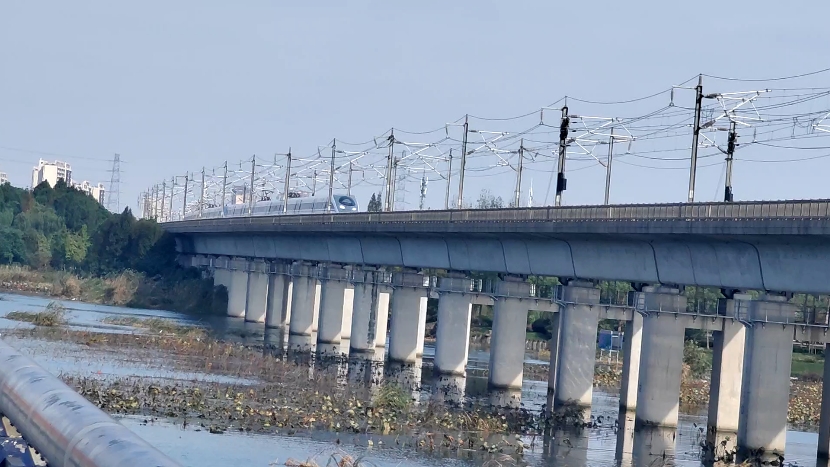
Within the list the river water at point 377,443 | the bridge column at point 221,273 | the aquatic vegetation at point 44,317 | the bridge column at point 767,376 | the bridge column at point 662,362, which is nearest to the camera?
the river water at point 377,443

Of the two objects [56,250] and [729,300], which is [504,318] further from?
[56,250]

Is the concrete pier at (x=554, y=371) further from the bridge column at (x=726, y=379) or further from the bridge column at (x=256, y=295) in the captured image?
the bridge column at (x=256, y=295)

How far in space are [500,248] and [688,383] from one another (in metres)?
16.9

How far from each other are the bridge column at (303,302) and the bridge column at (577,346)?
4143cm

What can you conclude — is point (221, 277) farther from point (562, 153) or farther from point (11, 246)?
point (562, 153)

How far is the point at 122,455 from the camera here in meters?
15.5

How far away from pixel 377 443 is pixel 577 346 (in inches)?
787

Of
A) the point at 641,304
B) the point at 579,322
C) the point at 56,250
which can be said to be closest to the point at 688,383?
the point at 579,322

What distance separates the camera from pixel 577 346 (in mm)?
55188

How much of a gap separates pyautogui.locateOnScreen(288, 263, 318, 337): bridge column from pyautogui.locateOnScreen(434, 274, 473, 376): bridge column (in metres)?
28.3

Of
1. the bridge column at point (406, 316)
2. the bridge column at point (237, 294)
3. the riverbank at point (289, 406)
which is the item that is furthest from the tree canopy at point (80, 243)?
A: the riverbank at point (289, 406)

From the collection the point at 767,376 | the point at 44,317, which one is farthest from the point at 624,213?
the point at 44,317

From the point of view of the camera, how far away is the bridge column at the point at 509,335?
62.0 m

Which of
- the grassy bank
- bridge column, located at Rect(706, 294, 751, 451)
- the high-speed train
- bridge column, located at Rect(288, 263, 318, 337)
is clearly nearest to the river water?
bridge column, located at Rect(706, 294, 751, 451)
